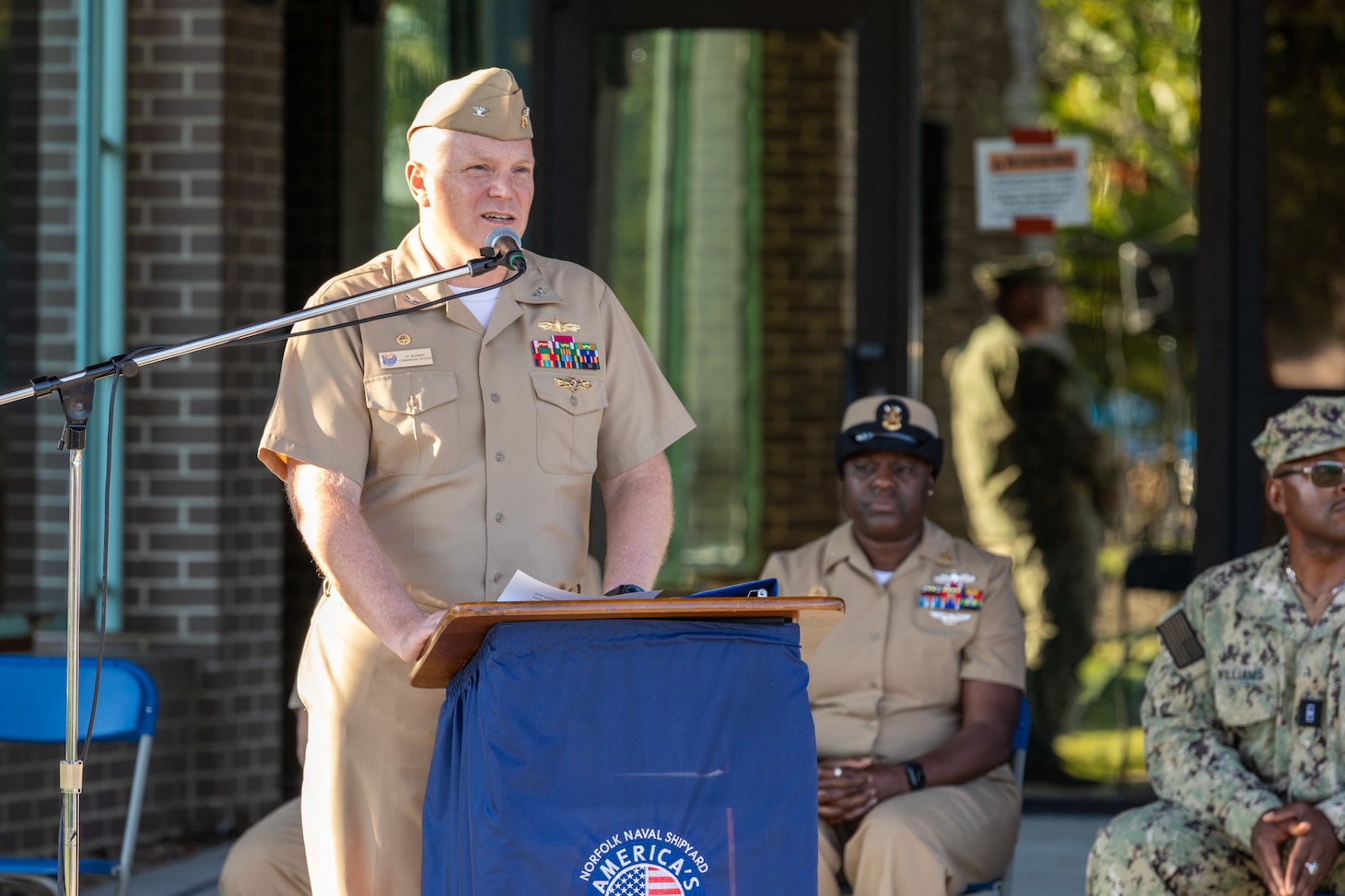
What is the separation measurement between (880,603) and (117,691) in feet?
5.89

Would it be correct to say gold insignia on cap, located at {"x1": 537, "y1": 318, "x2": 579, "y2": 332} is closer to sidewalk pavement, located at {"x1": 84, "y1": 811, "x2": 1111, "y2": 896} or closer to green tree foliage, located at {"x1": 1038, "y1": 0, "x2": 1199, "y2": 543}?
sidewalk pavement, located at {"x1": 84, "y1": 811, "x2": 1111, "y2": 896}

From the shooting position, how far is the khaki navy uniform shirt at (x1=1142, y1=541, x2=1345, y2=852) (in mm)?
3686

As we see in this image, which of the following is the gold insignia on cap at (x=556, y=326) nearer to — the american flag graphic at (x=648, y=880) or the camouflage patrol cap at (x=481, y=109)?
the camouflage patrol cap at (x=481, y=109)

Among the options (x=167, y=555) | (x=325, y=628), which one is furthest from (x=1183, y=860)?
(x=167, y=555)

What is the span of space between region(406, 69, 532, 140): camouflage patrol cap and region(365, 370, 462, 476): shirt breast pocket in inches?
16.6

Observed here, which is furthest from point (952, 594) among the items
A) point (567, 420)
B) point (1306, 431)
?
point (567, 420)

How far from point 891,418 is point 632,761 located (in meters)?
1.88

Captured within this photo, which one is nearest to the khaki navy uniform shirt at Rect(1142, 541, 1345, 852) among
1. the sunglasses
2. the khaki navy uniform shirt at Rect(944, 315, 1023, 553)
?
the sunglasses

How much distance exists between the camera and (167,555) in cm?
570

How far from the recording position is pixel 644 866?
A: 261 centimetres

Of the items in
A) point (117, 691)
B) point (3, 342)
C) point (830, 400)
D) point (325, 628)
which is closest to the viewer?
point (325, 628)

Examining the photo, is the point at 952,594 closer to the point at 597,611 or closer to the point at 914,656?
the point at 914,656

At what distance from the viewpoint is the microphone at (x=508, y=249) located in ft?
9.07

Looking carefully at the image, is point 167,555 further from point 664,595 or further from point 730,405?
point 664,595
